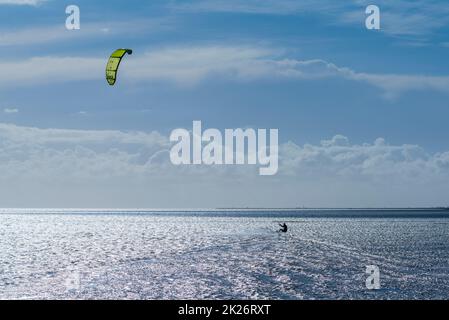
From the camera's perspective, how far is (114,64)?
48.9m

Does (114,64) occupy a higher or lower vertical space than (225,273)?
higher

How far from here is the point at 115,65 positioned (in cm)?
4869

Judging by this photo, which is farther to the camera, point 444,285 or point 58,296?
point 444,285

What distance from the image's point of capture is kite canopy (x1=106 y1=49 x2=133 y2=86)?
47875mm

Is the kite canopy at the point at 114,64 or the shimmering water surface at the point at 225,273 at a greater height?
the kite canopy at the point at 114,64

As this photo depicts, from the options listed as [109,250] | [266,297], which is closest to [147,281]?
[266,297]

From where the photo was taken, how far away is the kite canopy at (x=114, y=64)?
47.9 meters

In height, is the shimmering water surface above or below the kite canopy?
below

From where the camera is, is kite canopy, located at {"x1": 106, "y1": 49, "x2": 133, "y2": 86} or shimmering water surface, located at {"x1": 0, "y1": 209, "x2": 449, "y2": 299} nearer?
shimmering water surface, located at {"x1": 0, "y1": 209, "x2": 449, "y2": 299}

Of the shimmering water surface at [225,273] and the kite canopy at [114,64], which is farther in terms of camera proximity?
the kite canopy at [114,64]
